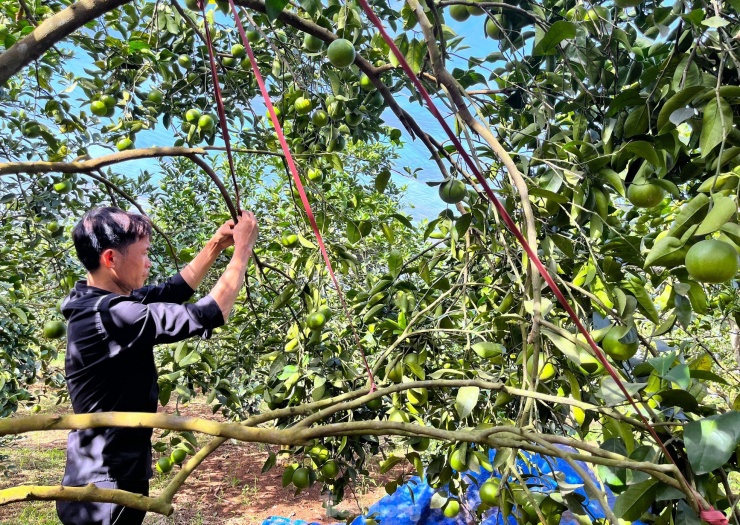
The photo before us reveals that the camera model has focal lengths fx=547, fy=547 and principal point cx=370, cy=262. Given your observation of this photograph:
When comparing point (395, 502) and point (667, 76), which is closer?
point (667, 76)

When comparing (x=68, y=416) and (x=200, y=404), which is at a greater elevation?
(x=68, y=416)

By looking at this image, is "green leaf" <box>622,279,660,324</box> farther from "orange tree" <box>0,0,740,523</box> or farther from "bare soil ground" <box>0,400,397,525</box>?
"bare soil ground" <box>0,400,397,525</box>

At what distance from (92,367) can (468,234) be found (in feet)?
3.51

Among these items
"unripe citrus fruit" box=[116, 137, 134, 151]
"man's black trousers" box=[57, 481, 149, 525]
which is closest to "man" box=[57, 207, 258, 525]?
"man's black trousers" box=[57, 481, 149, 525]

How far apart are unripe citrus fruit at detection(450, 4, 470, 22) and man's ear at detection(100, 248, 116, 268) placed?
116cm

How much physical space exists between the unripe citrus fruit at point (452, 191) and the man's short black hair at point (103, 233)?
0.87m

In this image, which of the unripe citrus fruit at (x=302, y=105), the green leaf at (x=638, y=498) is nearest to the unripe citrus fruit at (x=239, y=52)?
the unripe citrus fruit at (x=302, y=105)

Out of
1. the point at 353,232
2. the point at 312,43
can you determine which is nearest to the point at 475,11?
the point at 312,43

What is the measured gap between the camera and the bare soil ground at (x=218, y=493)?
4.30m

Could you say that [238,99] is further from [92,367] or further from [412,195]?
A: [412,195]

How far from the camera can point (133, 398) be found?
1.44 metres

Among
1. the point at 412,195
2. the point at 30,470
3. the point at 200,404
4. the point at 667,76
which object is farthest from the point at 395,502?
the point at 412,195

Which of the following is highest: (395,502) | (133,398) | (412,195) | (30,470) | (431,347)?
(412,195)

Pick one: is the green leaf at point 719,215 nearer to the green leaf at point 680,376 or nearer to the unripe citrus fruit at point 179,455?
the green leaf at point 680,376
